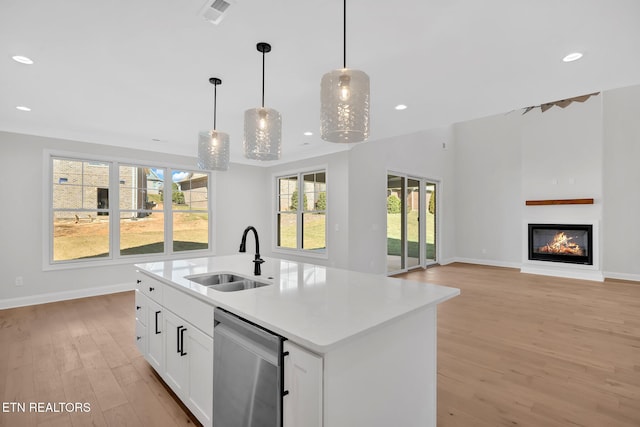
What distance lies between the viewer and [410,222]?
22.0 feet

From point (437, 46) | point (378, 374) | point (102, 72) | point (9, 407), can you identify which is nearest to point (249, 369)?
point (378, 374)

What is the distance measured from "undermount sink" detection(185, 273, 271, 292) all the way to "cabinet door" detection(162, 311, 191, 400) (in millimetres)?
301

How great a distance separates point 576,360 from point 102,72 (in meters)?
4.94

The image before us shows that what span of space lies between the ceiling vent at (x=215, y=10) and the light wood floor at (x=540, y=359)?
2.88m

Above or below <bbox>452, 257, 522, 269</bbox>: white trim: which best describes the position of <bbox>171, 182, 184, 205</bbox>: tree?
above

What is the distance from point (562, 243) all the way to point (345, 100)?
21.8 ft

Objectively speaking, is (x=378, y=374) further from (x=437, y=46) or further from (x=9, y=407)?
(x=9, y=407)

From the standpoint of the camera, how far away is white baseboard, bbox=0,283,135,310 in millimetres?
4141

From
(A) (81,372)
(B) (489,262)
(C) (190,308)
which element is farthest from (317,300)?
(B) (489,262)

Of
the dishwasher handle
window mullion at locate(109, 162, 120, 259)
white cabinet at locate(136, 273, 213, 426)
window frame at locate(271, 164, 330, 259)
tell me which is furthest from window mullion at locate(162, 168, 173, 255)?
the dishwasher handle

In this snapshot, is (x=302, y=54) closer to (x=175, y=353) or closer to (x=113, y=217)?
(x=175, y=353)

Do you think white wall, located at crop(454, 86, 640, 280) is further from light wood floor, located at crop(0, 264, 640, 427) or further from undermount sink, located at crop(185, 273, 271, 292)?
undermount sink, located at crop(185, 273, 271, 292)

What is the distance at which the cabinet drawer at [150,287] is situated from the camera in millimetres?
2174

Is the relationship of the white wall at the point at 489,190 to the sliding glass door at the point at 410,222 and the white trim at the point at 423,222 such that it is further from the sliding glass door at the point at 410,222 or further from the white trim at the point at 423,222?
the sliding glass door at the point at 410,222
